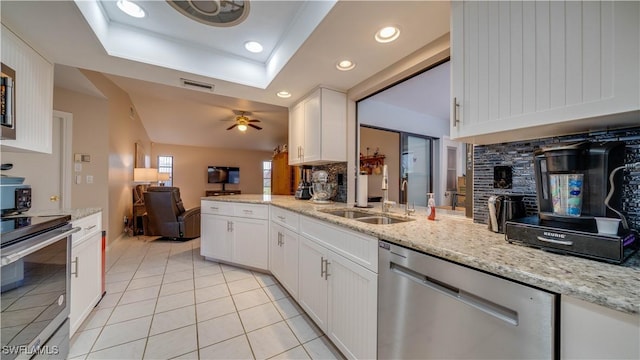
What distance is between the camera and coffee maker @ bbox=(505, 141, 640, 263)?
80 cm

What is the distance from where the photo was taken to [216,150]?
8.05m

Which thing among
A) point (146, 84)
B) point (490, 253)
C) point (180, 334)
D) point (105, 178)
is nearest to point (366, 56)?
point (490, 253)

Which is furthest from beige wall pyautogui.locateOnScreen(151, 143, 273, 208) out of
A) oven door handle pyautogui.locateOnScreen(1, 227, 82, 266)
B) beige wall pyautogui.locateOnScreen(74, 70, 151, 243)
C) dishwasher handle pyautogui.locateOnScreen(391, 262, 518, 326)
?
dishwasher handle pyautogui.locateOnScreen(391, 262, 518, 326)

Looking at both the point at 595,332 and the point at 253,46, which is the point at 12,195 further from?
the point at 595,332

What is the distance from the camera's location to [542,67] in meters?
0.87

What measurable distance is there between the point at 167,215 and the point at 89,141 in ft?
5.05

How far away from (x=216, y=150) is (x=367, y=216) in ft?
24.3

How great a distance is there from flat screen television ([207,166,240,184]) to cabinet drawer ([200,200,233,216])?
514cm

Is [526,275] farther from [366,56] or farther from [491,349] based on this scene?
[366,56]

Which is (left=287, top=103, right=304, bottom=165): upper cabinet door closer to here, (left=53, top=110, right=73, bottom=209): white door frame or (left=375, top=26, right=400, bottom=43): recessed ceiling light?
(left=375, top=26, right=400, bottom=43): recessed ceiling light

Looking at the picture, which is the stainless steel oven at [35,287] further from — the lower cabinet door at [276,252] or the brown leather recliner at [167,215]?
the brown leather recliner at [167,215]

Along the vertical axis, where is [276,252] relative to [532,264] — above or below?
below

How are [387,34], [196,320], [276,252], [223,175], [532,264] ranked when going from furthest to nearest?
[223,175] → [276,252] → [196,320] → [387,34] → [532,264]

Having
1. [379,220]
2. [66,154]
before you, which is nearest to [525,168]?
[379,220]
